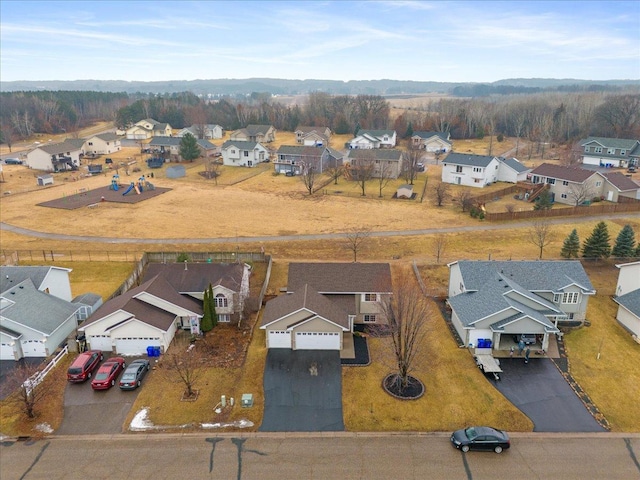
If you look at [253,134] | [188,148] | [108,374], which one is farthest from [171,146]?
[108,374]

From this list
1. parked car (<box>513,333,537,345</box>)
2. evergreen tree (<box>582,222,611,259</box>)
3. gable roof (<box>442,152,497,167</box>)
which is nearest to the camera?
parked car (<box>513,333,537,345</box>)

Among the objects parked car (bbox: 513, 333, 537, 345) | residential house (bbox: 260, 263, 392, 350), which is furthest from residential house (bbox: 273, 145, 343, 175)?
parked car (bbox: 513, 333, 537, 345)

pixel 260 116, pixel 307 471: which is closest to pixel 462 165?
pixel 307 471

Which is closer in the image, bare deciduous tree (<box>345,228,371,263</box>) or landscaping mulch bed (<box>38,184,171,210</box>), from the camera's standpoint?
bare deciduous tree (<box>345,228,371,263</box>)

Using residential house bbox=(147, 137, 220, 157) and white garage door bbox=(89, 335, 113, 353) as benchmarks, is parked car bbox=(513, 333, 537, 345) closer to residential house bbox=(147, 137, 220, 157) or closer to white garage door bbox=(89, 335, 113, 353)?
white garage door bbox=(89, 335, 113, 353)

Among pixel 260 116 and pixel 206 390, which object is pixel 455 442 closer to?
pixel 206 390
